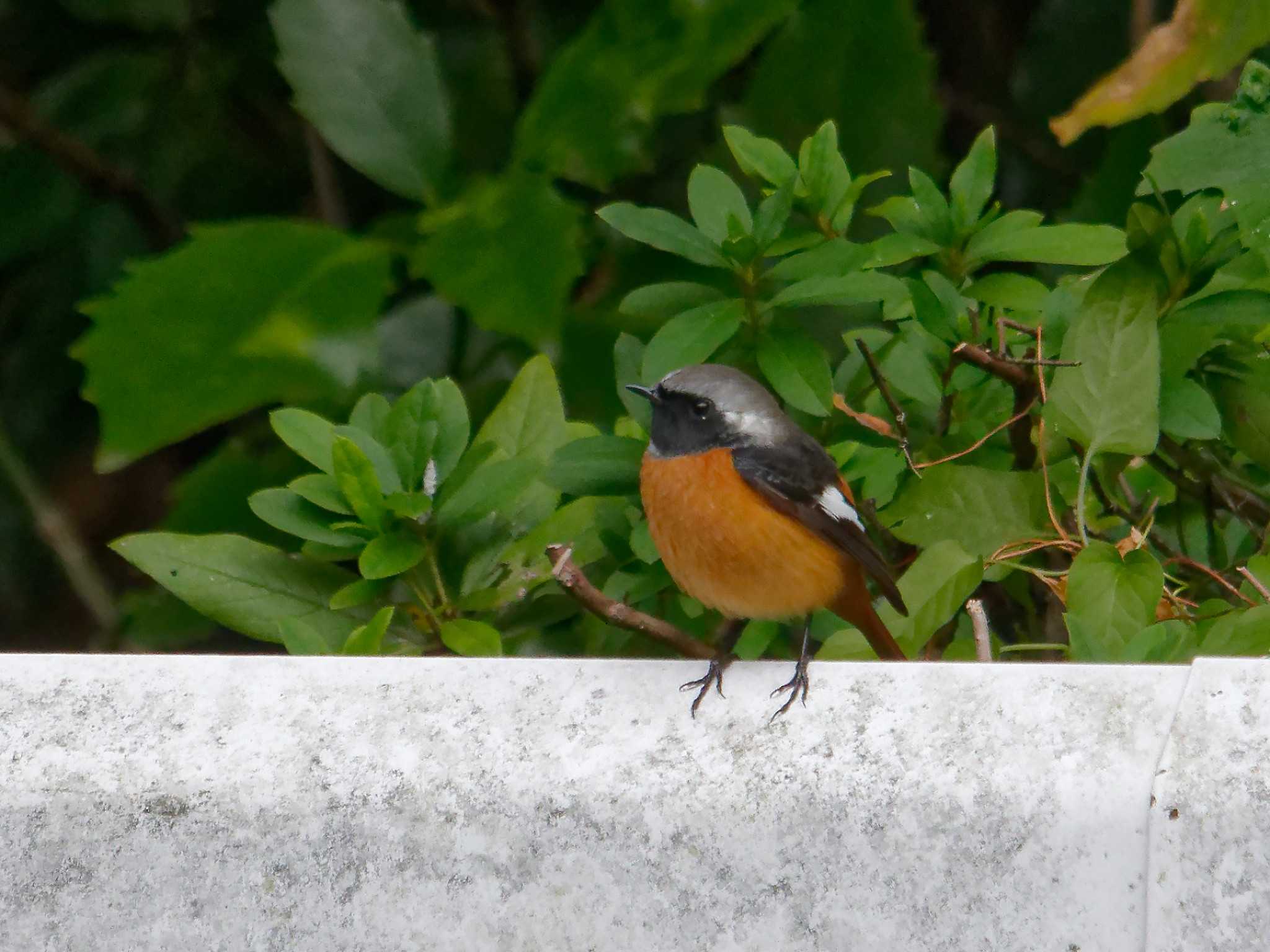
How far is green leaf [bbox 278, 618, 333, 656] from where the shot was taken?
1651 millimetres

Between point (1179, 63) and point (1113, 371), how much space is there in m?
0.54

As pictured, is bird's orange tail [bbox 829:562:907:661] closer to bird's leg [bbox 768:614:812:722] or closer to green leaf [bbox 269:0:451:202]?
bird's leg [bbox 768:614:812:722]

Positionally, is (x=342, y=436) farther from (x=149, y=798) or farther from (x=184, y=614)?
(x=184, y=614)

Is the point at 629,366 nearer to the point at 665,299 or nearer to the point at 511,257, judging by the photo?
the point at 665,299

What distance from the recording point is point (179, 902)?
133 cm

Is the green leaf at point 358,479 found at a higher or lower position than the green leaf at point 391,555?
higher

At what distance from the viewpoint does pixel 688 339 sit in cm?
170

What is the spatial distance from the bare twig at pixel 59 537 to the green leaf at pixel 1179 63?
2.62 m

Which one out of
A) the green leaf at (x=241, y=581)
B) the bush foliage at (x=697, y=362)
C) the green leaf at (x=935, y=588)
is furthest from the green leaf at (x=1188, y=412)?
the green leaf at (x=241, y=581)

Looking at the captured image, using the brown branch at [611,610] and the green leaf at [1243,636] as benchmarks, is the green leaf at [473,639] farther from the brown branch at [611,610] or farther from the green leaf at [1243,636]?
the green leaf at [1243,636]

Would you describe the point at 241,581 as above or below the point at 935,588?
above

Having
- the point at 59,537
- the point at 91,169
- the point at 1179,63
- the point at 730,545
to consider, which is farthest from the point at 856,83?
the point at 59,537

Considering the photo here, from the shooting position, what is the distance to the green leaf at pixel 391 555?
1.64 metres

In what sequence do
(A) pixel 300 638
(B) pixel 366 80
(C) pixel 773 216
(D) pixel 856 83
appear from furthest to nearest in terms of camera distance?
(D) pixel 856 83, (B) pixel 366 80, (C) pixel 773 216, (A) pixel 300 638
